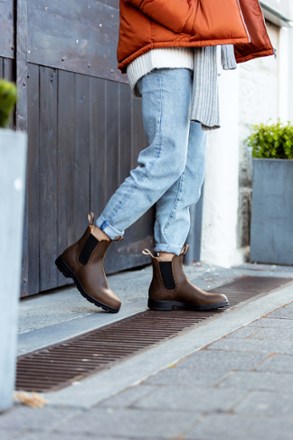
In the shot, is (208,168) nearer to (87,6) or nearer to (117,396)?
(87,6)

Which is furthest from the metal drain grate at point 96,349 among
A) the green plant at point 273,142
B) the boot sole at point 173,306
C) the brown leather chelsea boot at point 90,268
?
the green plant at point 273,142

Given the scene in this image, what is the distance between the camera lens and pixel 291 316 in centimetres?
423

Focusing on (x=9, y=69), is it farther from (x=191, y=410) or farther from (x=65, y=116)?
(x=191, y=410)

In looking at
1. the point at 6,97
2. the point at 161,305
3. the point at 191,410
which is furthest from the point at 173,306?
the point at 6,97

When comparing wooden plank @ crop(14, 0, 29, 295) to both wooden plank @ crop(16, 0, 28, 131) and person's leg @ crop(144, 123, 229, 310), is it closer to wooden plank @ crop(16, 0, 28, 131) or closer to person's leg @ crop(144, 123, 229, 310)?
wooden plank @ crop(16, 0, 28, 131)

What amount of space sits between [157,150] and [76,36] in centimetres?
107

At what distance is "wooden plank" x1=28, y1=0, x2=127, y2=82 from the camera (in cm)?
464

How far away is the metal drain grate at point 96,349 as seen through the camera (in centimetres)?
305

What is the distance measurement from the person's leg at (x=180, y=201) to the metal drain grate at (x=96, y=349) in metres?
0.31

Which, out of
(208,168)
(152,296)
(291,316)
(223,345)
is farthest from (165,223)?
(208,168)

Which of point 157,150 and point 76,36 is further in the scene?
point 76,36

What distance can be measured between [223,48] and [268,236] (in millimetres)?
2503

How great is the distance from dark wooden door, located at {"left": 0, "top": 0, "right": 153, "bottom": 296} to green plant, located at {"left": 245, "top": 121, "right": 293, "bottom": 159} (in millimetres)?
1350

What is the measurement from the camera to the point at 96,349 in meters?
3.50
